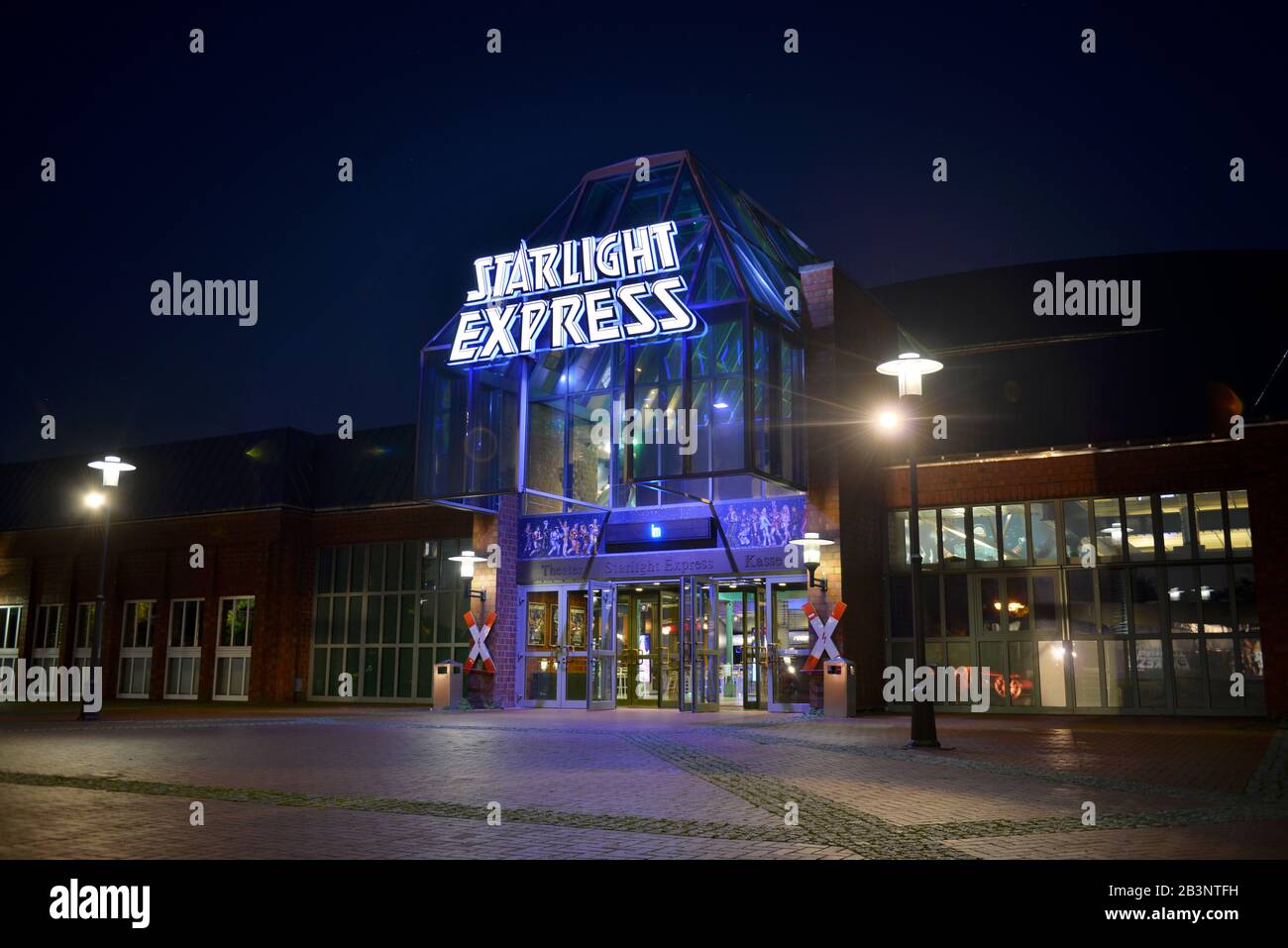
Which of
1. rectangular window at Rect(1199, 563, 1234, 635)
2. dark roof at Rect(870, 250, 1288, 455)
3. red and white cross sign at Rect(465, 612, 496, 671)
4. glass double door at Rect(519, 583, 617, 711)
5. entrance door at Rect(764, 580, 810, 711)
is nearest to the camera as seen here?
rectangular window at Rect(1199, 563, 1234, 635)

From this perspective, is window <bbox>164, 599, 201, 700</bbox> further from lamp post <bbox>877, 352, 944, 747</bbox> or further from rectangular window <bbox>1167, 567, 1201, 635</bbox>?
rectangular window <bbox>1167, 567, 1201, 635</bbox>

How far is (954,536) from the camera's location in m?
23.4

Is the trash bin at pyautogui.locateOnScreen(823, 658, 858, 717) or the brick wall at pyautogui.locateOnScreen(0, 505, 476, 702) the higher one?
the brick wall at pyautogui.locateOnScreen(0, 505, 476, 702)

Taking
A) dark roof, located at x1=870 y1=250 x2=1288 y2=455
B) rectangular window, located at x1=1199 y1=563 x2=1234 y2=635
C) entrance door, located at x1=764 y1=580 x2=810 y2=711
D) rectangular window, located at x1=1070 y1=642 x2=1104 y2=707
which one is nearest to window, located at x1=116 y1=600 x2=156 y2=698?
entrance door, located at x1=764 y1=580 x2=810 y2=711

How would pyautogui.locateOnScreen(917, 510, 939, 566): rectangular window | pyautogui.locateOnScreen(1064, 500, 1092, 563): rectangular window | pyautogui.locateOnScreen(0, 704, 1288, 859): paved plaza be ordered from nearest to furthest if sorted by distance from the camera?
pyautogui.locateOnScreen(0, 704, 1288, 859): paved plaza < pyautogui.locateOnScreen(1064, 500, 1092, 563): rectangular window < pyautogui.locateOnScreen(917, 510, 939, 566): rectangular window

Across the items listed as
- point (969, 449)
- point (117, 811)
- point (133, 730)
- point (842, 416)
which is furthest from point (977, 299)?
point (117, 811)

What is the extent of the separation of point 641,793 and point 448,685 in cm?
1539

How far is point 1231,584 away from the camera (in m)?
20.7

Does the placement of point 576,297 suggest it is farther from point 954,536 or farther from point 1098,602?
point 1098,602

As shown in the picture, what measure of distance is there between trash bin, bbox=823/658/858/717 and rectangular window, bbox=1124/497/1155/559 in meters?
6.21

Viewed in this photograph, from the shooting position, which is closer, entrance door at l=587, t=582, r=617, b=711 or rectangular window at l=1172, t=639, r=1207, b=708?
rectangular window at l=1172, t=639, r=1207, b=708

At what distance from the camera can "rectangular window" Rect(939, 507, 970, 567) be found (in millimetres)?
23234

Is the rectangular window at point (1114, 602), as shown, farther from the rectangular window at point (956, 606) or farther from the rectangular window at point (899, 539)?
the rectangular window at point (899, 539)
